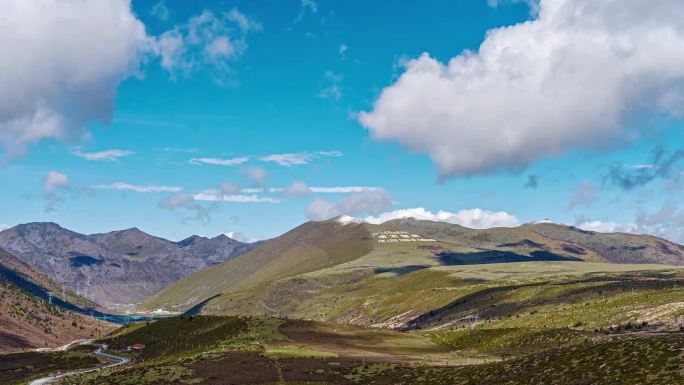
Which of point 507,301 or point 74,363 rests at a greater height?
point 507,301

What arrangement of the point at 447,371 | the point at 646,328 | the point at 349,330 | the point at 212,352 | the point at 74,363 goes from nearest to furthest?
1. the point at 447,371
2. the point at 646,328
3. the point at 212,352
4. the point at 74,363
5. the point at 349,330

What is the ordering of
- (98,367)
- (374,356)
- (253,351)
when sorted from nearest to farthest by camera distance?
(374,356) → (253,351) → (98,367)

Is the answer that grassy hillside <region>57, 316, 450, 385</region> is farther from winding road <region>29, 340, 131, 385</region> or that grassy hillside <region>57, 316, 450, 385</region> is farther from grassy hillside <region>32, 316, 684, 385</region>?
winding road <region>29, 340, 131, 385</region>

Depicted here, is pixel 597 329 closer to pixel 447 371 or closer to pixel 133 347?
pixel 447 371

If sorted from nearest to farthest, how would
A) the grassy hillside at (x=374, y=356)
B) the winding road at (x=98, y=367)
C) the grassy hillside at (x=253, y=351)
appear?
the grassy hillside at (x=374, y=356) → the grassy hillside at (x=253, y=351) → the winding road at (x=98, y=367)

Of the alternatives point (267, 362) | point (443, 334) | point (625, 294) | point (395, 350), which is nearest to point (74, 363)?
point (267, 362)

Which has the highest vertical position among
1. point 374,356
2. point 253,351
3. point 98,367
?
point 253,351

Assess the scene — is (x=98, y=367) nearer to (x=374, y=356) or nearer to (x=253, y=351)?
(x=253, y=351)

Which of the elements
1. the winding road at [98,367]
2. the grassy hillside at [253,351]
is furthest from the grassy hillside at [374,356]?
the winding road at [98,367]

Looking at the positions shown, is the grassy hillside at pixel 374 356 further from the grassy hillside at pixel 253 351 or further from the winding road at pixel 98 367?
the winding road at pixel 98 367

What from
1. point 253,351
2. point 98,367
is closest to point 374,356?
point 253,351

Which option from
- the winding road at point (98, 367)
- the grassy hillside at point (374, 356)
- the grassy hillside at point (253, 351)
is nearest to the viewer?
the grassy hillside at point (374, 356)
